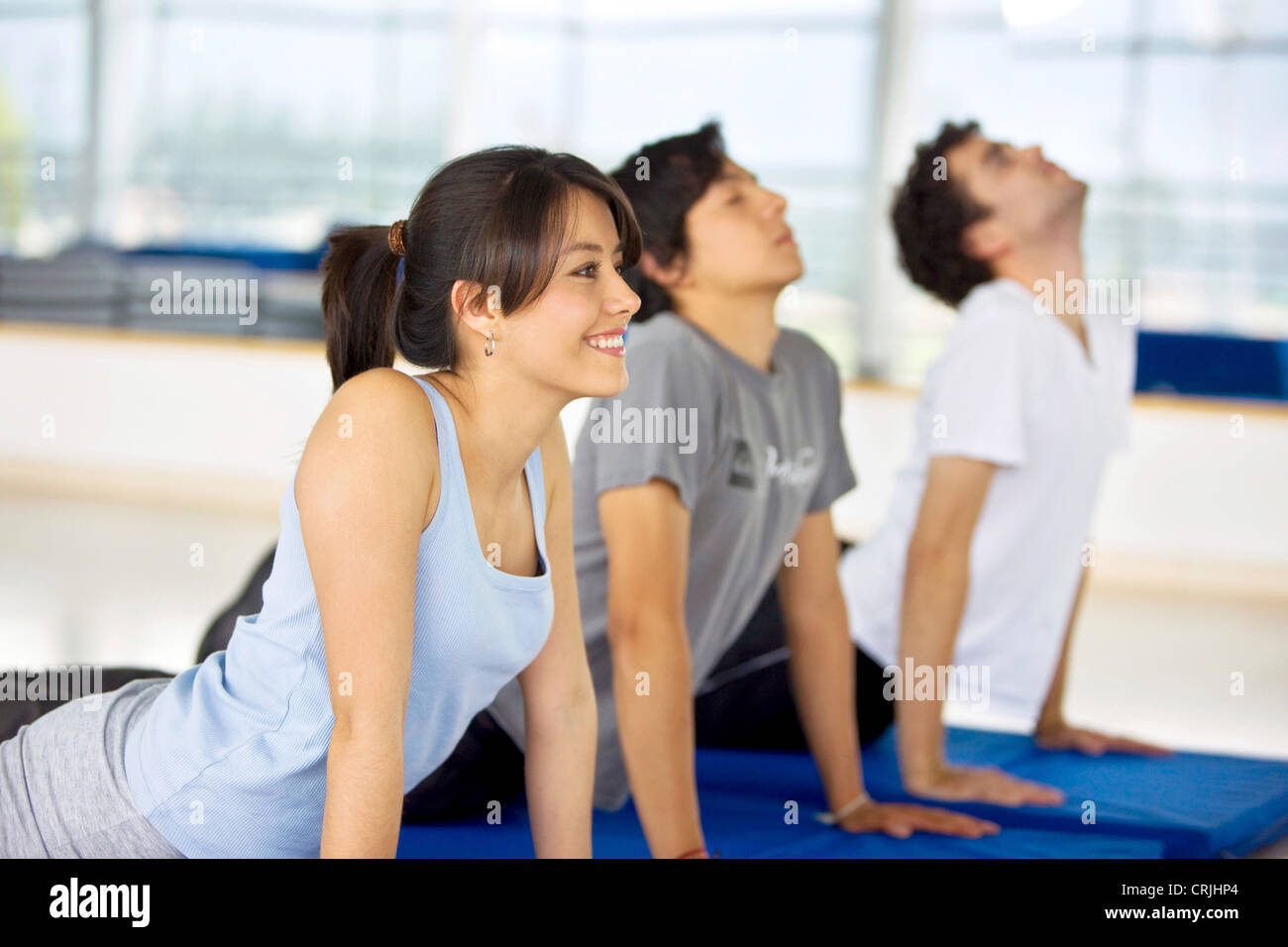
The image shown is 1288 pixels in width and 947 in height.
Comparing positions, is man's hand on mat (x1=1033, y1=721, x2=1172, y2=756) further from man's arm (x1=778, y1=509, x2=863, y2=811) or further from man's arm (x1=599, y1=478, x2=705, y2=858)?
man's arm (x1=599, y1=478, x2=705, y2=858)

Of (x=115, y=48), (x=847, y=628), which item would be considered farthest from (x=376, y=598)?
(x=115, y=48)

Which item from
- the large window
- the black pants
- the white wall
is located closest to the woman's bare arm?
the black pants

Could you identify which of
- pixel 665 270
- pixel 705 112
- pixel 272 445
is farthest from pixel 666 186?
pixel 705 112

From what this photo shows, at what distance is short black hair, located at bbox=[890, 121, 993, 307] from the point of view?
2.53 m

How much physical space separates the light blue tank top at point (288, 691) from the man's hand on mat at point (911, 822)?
2.96 feet

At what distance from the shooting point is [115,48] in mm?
7488

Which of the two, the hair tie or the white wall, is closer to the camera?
the hair tie

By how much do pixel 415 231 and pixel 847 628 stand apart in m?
1.07

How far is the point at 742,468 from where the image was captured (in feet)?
6.63

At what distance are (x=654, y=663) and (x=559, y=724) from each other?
0.31 meters

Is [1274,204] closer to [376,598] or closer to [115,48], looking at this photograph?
[376,598]

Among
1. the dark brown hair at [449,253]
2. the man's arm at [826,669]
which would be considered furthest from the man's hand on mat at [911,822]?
the dark brown hair at [449,253]

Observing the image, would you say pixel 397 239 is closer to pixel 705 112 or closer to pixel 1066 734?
pixel 1066 734

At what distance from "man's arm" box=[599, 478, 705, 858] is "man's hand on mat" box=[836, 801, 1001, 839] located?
15.5 inches
